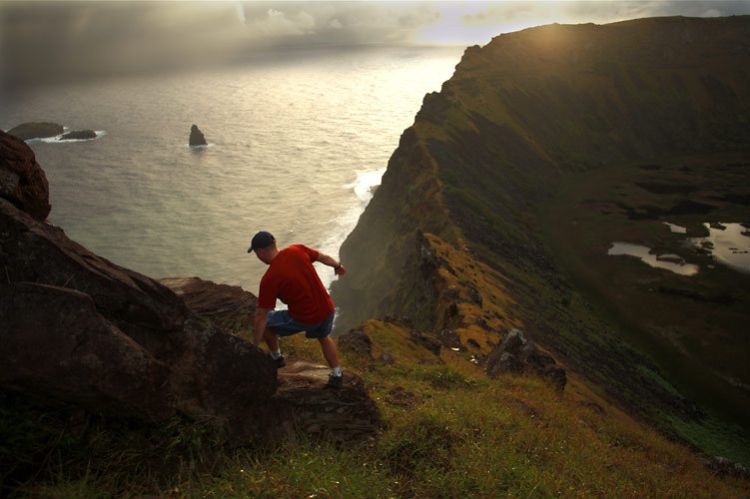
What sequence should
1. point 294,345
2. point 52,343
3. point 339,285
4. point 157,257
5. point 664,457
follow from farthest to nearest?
point 157,257, point 339,285, point 664,457, point 294,345, point 52,343

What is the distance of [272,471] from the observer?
23.4ft

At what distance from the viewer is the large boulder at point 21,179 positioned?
823 cm

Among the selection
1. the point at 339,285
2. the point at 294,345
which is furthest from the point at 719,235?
the point at 294,345

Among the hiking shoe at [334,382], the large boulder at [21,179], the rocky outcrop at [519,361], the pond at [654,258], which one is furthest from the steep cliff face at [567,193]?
the large boulder at [21,179]

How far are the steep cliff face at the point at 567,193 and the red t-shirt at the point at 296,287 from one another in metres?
21.4

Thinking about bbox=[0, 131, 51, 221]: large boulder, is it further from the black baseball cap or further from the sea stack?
the sea stack

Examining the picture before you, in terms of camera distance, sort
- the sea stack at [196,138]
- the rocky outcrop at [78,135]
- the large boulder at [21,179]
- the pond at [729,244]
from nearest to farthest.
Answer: the large boulder at [21,179] → the pond at [729,244] → the sea stack at [196,138] → the rocky outcrop at [78,135]

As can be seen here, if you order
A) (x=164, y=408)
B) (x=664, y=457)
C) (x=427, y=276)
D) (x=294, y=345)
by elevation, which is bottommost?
(x=427, y=276)

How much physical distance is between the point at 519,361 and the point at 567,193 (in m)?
94.8

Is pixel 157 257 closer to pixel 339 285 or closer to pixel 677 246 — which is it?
pixel 339 285

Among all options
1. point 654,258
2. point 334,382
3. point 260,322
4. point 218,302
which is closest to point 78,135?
point 654,258

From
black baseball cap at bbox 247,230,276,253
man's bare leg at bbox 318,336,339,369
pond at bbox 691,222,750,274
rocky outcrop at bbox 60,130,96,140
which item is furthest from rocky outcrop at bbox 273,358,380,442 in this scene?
rocky outcrop at bbox 60,130,96,140

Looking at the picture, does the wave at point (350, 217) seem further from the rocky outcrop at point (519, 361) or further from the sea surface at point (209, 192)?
the rocky outcrop at point (519, 361)

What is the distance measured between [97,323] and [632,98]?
173220 millimetres
